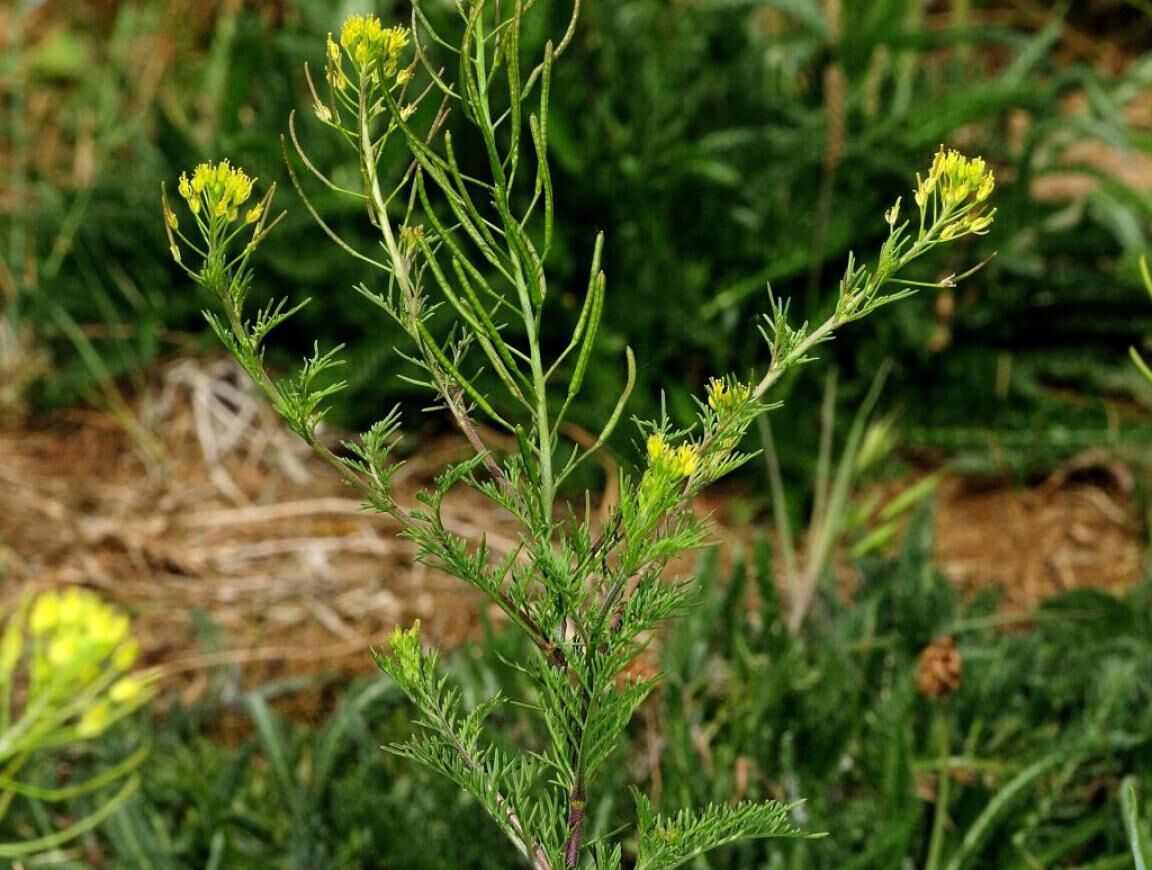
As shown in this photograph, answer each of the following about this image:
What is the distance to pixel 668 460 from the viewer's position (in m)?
0.81

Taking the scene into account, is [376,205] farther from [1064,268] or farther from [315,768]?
[1064,268]

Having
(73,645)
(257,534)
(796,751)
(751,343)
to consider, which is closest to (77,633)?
(73,645)

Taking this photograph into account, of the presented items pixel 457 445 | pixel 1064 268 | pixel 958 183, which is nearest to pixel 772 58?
pixel 1064 268

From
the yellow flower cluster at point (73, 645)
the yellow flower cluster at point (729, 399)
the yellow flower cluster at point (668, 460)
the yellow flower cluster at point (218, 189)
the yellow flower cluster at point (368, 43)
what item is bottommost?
the yellow flower cluster at point (73, 645)

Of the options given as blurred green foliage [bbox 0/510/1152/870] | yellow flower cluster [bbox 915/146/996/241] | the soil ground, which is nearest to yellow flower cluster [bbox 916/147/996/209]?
yellow flower cluster [bbox 915/146/996/241]

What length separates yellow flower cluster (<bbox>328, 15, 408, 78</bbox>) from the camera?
80 cm

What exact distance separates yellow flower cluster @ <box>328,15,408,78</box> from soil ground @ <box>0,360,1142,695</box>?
5.07ft

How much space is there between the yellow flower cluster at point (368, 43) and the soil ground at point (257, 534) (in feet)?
5.07

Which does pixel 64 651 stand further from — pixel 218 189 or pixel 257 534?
pixel 257 534

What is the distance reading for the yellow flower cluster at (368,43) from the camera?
80cm

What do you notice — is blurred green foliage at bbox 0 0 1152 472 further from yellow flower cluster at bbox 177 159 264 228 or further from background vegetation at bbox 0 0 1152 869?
yellow flower cluster at bbox 177 159 264 228

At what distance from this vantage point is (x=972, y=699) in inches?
71.5

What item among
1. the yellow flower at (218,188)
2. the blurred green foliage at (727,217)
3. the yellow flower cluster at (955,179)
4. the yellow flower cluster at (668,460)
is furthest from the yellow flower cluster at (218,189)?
the blurred green foliage at (727,217)

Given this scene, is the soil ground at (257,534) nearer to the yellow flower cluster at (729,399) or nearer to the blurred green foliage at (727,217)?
the blurred green foliage at (727,217)
